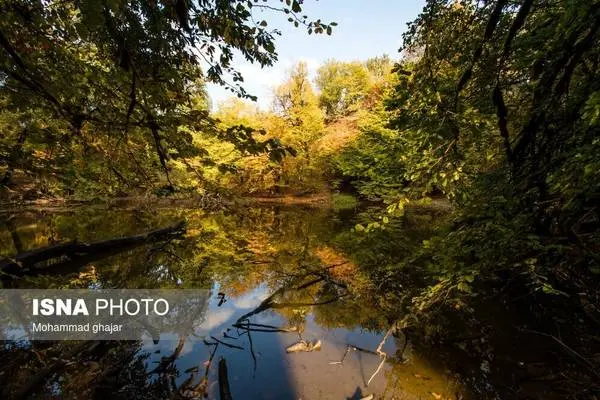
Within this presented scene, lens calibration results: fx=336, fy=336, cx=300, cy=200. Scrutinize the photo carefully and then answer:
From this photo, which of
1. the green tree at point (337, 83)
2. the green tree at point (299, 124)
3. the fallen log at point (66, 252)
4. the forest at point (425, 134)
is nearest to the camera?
the forest at point (425, 134)

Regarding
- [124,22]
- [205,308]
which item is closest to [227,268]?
[205,308]

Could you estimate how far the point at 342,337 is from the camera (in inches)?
253

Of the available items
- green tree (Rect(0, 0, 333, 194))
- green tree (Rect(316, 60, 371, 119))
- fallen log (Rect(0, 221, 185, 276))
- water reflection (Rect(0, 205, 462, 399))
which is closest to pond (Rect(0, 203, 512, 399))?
water reflection (Rect(0, 205, 462, 399))

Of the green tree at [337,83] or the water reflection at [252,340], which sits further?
the green tree at [337,83]

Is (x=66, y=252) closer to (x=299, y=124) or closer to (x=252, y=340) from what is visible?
(x=252, y=340)

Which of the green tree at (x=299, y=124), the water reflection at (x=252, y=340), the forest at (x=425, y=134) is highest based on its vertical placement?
the green tree at (x=299, y=124)

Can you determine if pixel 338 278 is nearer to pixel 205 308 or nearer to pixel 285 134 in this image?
pixel 205 308

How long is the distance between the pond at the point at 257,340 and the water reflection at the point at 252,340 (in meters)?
0.02

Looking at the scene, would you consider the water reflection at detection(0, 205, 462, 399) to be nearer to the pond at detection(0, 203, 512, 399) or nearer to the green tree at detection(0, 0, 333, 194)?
the pond at detection(0, 203, 512, 399)

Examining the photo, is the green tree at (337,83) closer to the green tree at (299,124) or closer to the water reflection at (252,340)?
the green tree at (299,124)

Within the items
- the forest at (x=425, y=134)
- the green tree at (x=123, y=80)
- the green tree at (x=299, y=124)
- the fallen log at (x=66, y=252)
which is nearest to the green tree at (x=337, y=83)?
the green tree at (x=299, y=124)

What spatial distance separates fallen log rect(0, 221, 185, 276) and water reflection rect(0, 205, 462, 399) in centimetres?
33

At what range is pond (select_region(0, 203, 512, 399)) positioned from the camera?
4.73 m

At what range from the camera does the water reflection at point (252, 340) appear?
474cm
